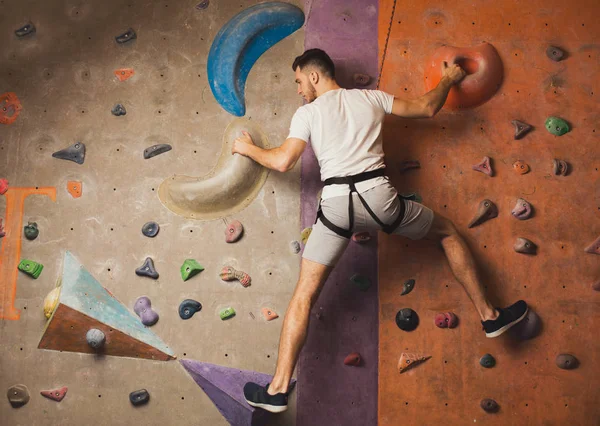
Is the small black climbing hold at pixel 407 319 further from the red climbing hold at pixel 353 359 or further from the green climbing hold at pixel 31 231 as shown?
the green climbing hold at pixel 31 231

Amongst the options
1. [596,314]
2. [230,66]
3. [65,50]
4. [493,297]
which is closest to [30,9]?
[65,50]

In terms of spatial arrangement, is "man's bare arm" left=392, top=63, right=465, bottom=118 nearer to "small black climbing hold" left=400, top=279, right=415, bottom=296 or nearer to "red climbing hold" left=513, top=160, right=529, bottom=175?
"red climbing hold" left=513, top=160, right=529, bottom=175

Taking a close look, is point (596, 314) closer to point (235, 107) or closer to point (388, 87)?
point (388, 87)

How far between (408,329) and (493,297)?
0.51 m

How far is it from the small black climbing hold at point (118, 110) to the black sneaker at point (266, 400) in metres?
1.67

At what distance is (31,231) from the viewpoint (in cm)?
307

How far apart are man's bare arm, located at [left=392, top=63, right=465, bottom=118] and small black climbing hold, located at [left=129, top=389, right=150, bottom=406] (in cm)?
193

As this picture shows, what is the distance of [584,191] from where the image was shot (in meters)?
3.18

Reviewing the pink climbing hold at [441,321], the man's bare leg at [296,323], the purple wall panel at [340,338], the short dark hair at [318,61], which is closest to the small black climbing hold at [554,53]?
the purple wall panel at [340,338]

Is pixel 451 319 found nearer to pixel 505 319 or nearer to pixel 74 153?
pixel 505 319

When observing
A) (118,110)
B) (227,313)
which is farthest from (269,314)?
(118,110)

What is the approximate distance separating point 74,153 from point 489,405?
2.63m

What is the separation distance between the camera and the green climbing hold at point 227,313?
2967 millimetres

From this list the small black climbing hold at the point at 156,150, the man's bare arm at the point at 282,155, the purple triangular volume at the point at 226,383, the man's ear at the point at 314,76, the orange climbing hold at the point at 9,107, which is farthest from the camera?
the orange climbing hold at the point at 9,107
